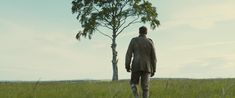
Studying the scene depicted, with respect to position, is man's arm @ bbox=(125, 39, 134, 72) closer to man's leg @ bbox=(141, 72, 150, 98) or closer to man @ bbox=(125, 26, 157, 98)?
man @ bbox=(125, 26, 157, 98)

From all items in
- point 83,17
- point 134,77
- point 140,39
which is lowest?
point 134,77

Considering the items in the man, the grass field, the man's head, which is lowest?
the grass field

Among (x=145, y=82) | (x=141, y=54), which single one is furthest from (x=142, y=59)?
(x=145, y=82)

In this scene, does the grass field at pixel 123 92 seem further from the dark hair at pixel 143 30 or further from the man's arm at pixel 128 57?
the dark hair at pixel 143 30

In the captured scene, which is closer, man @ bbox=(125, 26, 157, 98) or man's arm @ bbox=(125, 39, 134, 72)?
man @ bbox=(125, 26, 157, 98)

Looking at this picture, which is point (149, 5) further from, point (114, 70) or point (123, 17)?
point (114, 70)

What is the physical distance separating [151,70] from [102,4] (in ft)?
132

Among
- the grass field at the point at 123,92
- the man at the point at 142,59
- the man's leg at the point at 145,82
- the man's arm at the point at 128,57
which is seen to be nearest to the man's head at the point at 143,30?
the man at the point at 142,59

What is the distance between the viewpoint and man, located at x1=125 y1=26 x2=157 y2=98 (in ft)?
38.5

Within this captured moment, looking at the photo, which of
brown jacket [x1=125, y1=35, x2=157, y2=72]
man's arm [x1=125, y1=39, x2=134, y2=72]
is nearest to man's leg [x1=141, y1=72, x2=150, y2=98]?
brown jacket [x1=125, y1=35, x2=157, y2=72]

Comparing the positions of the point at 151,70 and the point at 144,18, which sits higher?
the point at 144,18

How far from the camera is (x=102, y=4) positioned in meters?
51.8

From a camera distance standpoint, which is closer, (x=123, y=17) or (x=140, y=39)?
(x=140, y=39)

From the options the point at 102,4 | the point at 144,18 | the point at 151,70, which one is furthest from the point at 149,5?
the point at 151,70
